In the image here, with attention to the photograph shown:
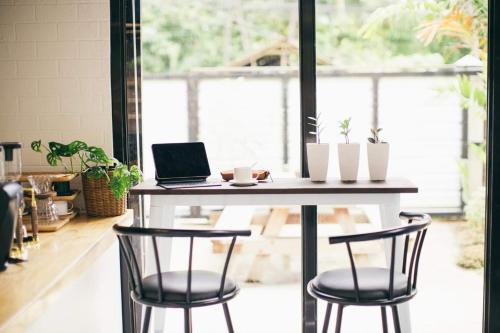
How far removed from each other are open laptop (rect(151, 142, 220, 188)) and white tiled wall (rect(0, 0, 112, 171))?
0.37 meters

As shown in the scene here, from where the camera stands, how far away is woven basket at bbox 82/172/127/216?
308cm

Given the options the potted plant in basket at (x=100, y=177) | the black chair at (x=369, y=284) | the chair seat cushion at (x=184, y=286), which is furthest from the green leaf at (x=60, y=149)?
the black chair at (x=369, y=284)

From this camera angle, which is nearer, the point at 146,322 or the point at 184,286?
the point at 184,286

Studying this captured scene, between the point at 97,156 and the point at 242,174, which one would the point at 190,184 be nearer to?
the point at 242,174

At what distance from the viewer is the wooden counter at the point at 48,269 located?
1.76 m

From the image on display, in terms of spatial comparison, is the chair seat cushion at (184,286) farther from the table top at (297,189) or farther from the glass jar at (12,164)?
the glass jar at (12,164)

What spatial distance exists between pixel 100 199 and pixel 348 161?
1192 mm

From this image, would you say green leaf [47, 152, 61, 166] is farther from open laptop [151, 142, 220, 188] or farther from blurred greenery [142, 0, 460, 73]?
blurred greenery [142, 0, 460, 73]

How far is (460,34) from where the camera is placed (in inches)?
130

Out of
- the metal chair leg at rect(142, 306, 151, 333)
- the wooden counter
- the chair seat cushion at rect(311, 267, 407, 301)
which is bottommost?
the metal chair leg at rect(142, 306, 151, 333)

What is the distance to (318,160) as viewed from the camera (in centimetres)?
304

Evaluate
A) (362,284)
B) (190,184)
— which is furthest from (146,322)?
(362,284)

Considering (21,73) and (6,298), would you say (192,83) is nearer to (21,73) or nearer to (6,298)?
(21,73)

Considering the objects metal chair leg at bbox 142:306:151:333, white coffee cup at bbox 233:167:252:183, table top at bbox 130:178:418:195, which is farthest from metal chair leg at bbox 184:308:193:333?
white coffee cup at bbox 233:167:252:183
